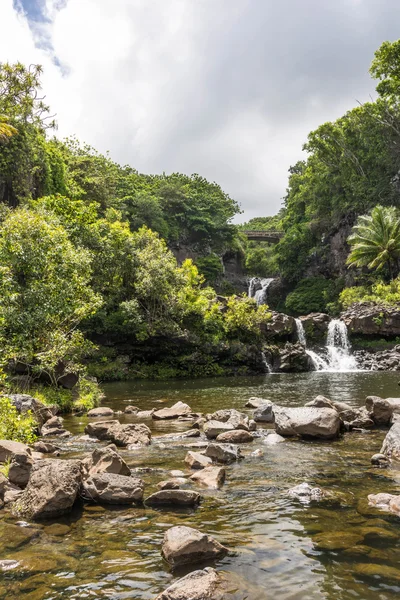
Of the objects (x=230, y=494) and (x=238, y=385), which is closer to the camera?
(x=230, y=494)

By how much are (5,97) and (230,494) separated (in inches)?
1282

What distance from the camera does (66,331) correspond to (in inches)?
658

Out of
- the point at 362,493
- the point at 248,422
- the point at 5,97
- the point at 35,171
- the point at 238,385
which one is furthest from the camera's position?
the point at 35,171

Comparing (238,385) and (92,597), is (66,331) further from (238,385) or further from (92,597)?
(92,597)

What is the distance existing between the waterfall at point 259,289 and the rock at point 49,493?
46837mm

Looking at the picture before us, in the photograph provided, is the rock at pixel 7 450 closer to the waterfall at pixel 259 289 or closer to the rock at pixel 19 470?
the rock at pixel 19 470

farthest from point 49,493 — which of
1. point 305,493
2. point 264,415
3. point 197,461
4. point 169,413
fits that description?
point 169,413

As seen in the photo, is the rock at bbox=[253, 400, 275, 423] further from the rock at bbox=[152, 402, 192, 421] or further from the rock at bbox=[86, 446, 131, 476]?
the rock at bbox=[86, 446, 131, 476]

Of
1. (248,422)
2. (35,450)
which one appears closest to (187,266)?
(248,422)

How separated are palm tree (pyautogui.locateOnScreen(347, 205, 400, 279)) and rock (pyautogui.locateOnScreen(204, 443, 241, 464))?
35012 mm

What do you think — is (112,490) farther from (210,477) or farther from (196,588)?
(196,588)

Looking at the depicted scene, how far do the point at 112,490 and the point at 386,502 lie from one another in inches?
149

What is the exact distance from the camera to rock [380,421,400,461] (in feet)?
26.5

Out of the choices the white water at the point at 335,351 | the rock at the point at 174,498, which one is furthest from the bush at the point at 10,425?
the white water at the point at 335,351
